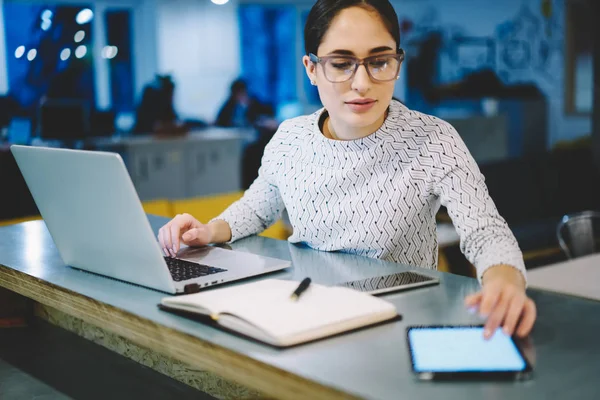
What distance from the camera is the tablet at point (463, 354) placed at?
33.1 inches

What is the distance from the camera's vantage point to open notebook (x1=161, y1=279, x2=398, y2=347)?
96cm

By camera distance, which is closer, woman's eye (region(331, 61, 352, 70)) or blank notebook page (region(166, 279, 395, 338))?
blank notebook page (region(166, 279, 395, 338))

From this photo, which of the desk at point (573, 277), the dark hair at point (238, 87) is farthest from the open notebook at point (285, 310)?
the dark hair at point (238, 87)

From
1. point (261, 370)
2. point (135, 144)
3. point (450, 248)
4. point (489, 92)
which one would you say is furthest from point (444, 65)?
point (261, 370)

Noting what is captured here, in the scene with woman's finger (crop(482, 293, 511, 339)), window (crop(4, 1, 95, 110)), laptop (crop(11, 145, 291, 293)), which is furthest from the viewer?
window (crop(4, 1, 95, 110))

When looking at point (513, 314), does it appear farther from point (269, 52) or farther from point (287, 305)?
point (269, 52)

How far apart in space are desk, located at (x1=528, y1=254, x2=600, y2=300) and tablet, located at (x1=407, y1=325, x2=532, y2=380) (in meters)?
1.70

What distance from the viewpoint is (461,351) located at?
3.00 feet

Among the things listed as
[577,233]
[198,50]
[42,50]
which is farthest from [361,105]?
[198,50]

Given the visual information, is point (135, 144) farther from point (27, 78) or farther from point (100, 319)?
point (100, 319)

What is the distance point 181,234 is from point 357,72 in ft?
1.63

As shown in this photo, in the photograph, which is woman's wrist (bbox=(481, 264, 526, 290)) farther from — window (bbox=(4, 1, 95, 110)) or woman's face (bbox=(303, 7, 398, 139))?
window (bbox=(4, 1, 95, 110))

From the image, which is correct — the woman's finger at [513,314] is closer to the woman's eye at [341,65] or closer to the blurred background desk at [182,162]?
the woman's eye at [341,65]

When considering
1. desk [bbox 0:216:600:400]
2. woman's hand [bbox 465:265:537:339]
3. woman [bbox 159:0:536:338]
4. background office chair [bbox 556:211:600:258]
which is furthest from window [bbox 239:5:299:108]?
woman's hand [bbox 465:265:537:339]
